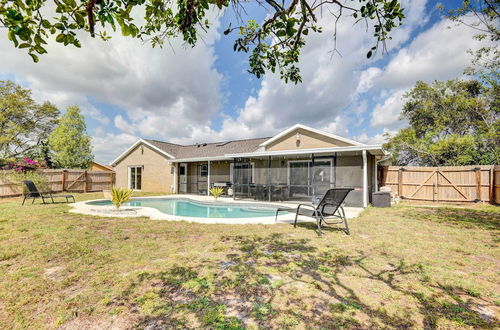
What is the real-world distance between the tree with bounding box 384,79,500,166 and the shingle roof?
1550cm

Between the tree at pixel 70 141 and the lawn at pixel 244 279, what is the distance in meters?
30.3

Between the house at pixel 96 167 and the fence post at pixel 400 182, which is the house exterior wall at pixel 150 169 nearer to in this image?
the house at pixel 96 167

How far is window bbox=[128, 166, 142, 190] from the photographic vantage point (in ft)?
71.6

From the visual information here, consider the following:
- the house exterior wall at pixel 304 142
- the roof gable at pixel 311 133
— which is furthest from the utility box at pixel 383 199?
the house exterior wall at pixel 304 142

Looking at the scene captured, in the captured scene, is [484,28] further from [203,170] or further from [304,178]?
[203,170]

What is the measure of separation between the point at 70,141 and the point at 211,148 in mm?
21741

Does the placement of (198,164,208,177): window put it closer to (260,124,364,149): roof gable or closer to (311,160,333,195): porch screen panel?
Result: (260,124,364,149): roof gable

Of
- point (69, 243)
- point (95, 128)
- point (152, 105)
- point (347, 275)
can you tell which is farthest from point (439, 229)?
point (95, 128)

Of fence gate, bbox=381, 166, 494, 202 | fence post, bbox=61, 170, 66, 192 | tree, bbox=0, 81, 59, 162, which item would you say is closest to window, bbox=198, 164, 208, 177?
fence post, bbox=61, 170, 66, 192

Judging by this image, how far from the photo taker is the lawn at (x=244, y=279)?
7.77ft

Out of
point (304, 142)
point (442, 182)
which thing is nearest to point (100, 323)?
point (304, 142)

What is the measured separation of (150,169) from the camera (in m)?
21.1

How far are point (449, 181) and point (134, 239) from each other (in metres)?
16.1

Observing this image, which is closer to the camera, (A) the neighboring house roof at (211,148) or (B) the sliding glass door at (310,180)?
(B) the sliding glass door at (310,180)
